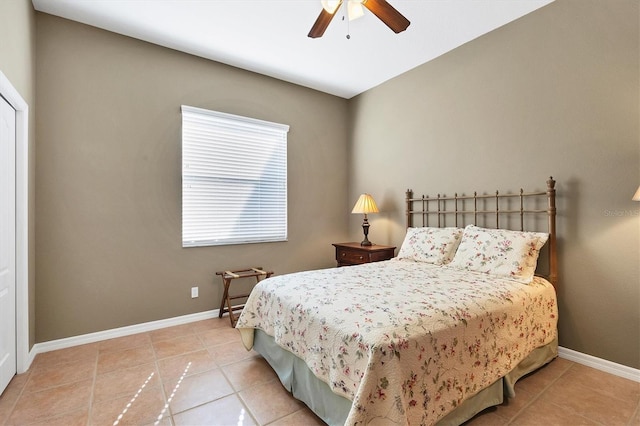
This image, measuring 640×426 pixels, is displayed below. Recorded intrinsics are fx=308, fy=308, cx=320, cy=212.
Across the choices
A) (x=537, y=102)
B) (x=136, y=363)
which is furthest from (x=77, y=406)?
(x=537, y=102)

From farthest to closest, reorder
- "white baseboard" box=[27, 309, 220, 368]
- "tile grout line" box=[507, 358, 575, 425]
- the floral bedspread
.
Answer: "white baseboard" box=[27, 309, 220, 368], "tile grout line" box=[507, 358, 575, 425], the floral bedspread

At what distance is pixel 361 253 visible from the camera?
12.1ft

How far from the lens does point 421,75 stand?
3.54 metres

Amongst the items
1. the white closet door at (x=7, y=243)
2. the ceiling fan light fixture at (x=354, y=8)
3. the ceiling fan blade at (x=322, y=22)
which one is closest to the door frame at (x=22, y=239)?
the white closet door at (x=7, y=243)

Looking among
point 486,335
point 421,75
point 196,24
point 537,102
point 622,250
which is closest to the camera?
point 486,335

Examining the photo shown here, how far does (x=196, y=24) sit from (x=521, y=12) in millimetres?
2832

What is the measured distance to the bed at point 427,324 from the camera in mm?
1376

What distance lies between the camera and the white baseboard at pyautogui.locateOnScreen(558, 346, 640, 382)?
2.14 m

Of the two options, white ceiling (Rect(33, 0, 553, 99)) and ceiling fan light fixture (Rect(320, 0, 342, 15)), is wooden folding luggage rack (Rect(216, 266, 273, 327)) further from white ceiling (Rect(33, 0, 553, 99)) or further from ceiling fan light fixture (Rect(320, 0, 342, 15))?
ceiling fan light fixture (Rect(320, 0, 342, 15))

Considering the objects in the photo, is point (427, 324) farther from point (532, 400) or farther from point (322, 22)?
point (322, 22)

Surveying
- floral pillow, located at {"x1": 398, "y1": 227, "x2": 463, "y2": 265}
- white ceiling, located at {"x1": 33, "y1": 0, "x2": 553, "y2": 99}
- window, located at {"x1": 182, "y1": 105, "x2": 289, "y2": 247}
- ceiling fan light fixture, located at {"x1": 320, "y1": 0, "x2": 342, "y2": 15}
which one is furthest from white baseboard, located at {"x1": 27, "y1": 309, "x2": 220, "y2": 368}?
ceiling fan light fixture, located at {"x1": 320, "y1": 0, "x2": 342, "y2": 15}

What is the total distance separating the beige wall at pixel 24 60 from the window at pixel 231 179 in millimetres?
1174

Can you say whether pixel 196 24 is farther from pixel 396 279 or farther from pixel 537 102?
pixel 537 102

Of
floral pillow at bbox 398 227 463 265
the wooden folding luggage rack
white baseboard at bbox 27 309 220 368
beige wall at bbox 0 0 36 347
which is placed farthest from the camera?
the wooden folding luggage rack
